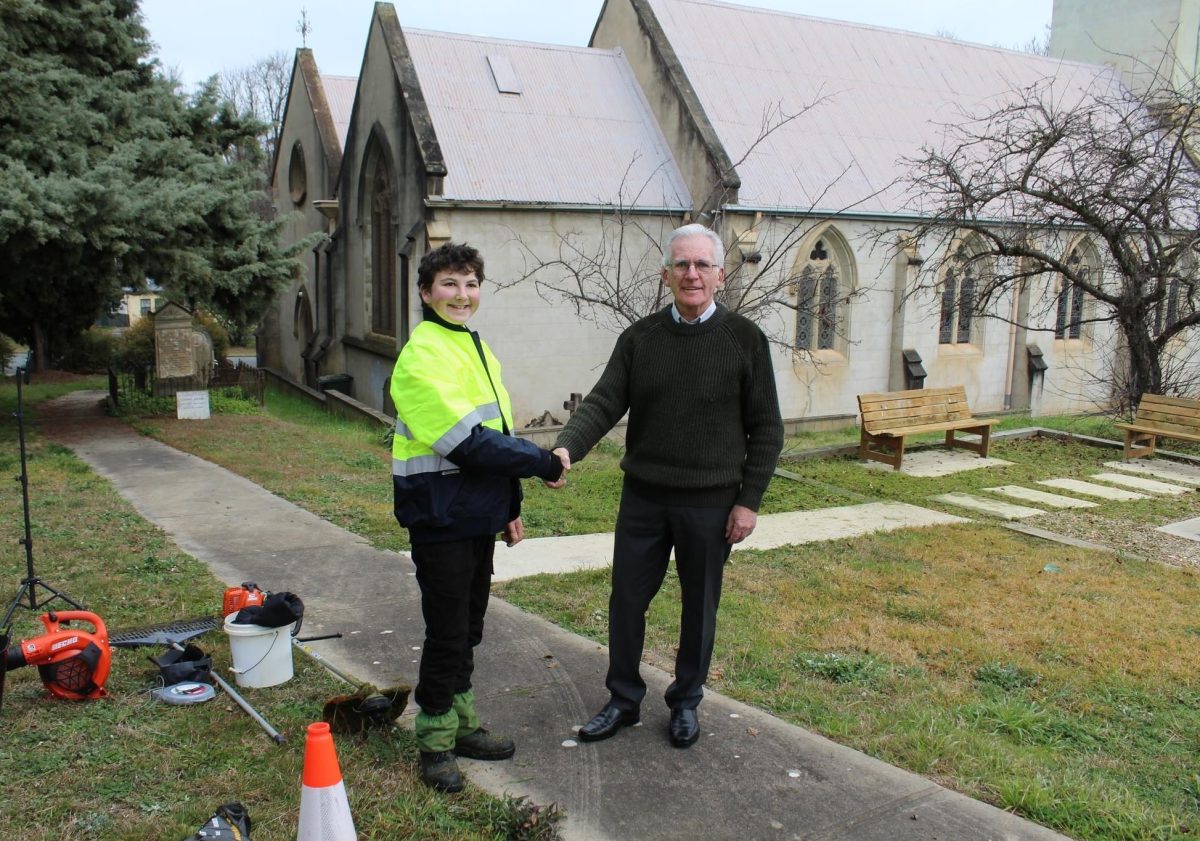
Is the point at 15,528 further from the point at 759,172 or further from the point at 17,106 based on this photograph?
the point at 759,172

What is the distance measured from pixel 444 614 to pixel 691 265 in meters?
1.69

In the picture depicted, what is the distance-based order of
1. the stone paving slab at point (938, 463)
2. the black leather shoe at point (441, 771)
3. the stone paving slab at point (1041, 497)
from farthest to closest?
the stone paving slab at point (938, 463), the stone paving slab at point (1041, 497), the black leather shoe at point (441, 771)

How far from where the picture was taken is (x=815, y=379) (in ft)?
62.4


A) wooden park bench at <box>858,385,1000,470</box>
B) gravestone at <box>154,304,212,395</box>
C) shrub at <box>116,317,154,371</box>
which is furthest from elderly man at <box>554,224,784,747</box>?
shrub at <box>116,317,154,371</box>

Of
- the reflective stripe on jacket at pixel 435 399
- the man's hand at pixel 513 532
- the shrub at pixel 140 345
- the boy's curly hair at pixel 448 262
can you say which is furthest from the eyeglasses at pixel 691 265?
the shrub at pixel 140 345

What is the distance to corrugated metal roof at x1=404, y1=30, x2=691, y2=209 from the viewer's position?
54.5 ft

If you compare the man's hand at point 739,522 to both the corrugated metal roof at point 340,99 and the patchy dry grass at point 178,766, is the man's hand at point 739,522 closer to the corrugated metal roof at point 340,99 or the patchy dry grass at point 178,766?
the patchy dry grass at point 178,766

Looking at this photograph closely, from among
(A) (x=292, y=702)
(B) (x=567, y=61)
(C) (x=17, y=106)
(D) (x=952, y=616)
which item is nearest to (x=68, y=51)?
(C) (x=17, y=106)

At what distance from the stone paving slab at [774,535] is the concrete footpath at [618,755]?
3.19 feet

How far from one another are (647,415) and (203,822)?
2.25m

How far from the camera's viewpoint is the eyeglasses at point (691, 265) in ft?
13.0

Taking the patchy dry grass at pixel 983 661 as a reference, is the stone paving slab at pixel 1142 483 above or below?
above

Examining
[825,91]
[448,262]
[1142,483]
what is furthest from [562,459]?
[825,91]

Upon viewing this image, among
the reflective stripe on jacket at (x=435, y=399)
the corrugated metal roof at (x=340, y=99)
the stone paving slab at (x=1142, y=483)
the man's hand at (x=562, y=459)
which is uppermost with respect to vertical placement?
the corrugated metal roof at (x=340, y=99)
